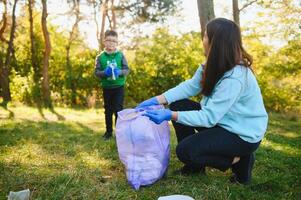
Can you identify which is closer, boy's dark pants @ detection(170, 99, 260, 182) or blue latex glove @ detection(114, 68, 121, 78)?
boy's dark pants @ detection(170, 99, 260, 182)

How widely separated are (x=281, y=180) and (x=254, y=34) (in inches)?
298

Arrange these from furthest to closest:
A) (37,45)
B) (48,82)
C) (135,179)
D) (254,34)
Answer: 1. (37,45)
2. (48,82)
3. (254,34)
4. (135,179)

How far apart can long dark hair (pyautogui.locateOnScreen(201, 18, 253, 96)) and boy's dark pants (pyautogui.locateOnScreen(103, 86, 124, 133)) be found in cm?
231

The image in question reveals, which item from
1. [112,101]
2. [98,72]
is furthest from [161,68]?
[98,72]

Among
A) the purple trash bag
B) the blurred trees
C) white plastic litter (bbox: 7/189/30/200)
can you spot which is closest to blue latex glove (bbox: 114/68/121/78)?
the purple trash bag

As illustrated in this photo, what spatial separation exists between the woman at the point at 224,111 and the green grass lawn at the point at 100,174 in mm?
234

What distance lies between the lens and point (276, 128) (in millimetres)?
7074

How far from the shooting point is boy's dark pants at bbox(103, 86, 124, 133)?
16.5 ft

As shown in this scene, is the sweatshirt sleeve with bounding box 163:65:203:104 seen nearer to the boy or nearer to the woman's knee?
the woman's knee

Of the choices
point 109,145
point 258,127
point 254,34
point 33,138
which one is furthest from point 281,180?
point 254,34

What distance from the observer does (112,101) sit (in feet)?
16.7

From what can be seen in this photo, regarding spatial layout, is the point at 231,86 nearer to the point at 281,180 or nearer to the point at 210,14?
the point at 281,180

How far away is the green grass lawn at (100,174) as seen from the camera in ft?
9.05

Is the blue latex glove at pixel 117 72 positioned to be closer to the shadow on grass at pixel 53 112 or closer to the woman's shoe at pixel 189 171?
the woman's shoe at pixel 189 171
